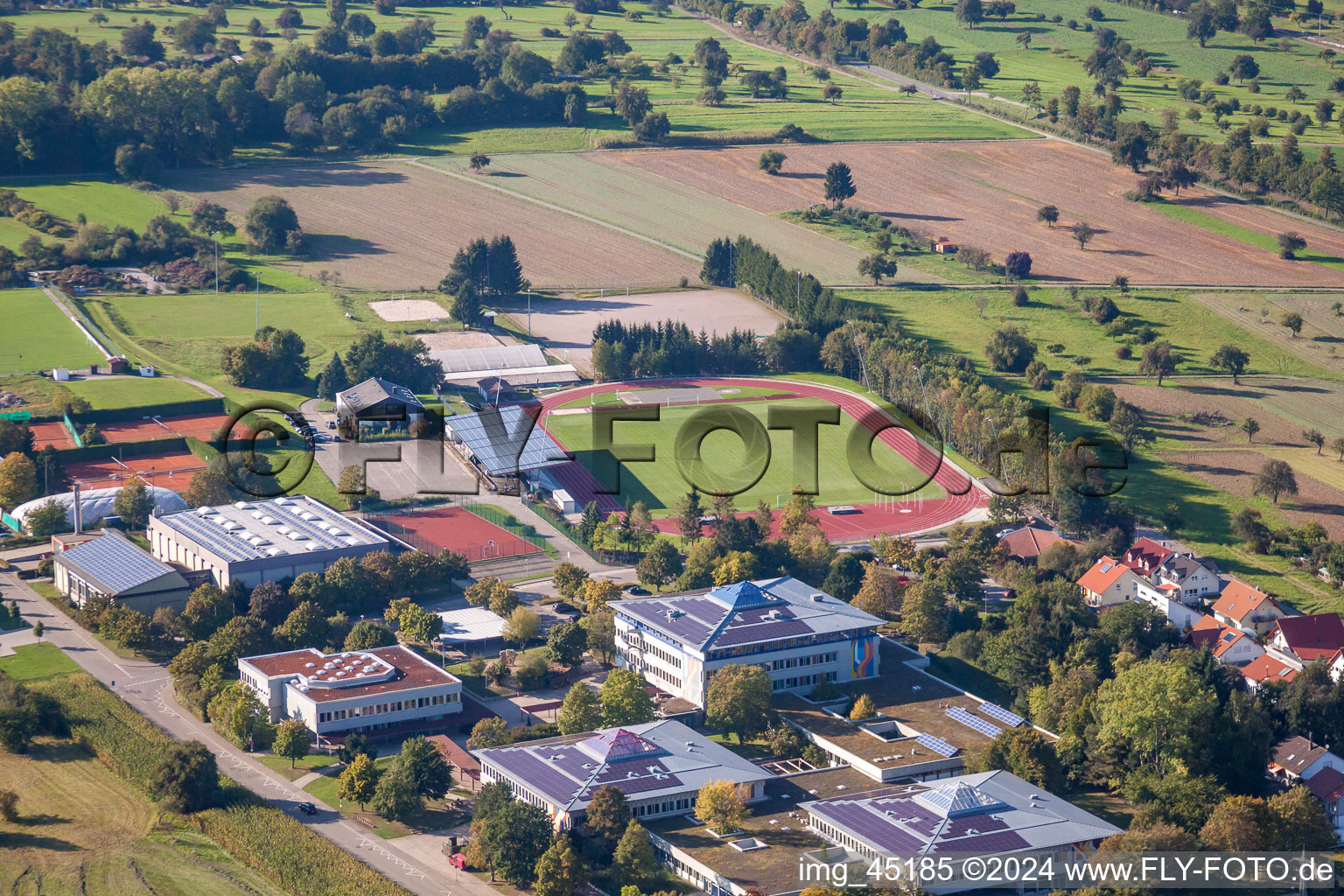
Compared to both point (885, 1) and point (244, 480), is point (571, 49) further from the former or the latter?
point (244, 480)

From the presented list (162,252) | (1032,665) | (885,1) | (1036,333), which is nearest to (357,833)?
(1032,665)

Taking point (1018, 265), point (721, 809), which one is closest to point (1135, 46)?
point (1018, 265)

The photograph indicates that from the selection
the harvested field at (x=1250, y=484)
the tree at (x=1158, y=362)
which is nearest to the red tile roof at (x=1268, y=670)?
the harvested field at (x=1250, y=484)

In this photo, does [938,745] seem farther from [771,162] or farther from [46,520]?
[771,162]

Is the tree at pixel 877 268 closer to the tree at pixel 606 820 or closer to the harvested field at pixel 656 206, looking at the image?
the harvested field at pixel 656 206

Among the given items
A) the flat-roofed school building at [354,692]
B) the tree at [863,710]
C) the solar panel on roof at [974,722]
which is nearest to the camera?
the solar panel on roof at [974,722]

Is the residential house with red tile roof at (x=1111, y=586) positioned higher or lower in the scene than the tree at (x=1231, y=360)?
lower
